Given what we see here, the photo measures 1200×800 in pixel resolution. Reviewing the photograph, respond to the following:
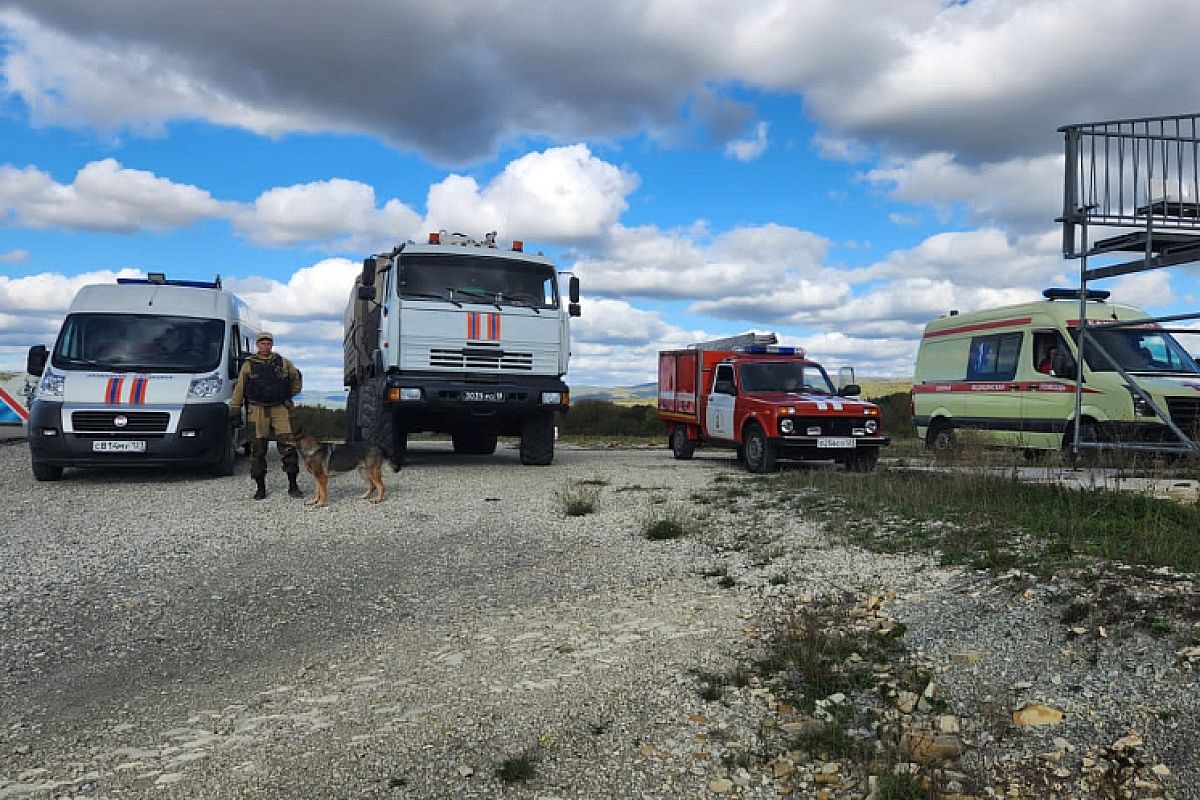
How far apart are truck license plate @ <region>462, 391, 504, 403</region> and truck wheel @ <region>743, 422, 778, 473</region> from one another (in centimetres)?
370

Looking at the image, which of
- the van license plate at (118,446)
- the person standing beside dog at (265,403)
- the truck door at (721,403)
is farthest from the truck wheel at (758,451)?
the van license plate at (118,446)

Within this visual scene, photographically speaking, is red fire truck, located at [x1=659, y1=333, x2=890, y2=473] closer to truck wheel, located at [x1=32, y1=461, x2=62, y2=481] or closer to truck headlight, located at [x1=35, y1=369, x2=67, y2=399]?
truck headlight, located at [x1=35, y1=369, x2=67, y2=399]

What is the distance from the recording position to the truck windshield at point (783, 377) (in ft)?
43.9

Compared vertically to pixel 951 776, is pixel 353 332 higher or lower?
higher

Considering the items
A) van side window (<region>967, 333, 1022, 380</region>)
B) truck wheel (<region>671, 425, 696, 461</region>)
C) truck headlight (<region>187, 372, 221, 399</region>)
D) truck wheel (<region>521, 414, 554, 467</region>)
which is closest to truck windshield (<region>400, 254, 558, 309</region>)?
truck wheel (<region>521, 414, 554, 467</region>)

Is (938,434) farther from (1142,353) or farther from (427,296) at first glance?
(427,296)

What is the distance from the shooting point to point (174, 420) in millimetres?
11125

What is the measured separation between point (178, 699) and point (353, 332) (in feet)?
41.9

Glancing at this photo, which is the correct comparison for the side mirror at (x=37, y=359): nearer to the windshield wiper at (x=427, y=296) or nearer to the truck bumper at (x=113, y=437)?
the truck bumper at (x=113, y=437)

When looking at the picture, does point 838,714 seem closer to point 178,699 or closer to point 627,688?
point 627,688

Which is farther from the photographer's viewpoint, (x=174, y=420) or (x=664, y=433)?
(x=664, y=433)

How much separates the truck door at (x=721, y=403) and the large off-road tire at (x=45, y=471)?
9.42m

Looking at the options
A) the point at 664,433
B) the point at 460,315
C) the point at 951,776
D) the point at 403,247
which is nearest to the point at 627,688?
→ the point at 951,776

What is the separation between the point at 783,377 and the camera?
1354 centimetres
